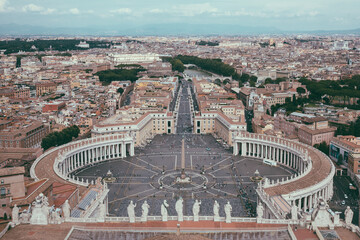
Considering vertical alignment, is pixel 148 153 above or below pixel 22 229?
below

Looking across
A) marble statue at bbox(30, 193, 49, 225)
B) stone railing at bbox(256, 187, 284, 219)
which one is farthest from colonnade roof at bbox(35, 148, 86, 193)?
stone railing at bbox(256, 187, 284, 219)

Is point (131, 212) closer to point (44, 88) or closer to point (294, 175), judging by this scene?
point (294, 175)

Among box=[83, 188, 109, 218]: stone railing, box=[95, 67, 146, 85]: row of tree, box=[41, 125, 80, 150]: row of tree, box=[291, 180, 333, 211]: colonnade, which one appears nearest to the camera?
box=[83, 188, 109, 218]: stone railing

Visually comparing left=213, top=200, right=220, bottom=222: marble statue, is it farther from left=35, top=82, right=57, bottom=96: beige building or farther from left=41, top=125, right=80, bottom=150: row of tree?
left=35, top=82, right=57, bottom=96: beige building

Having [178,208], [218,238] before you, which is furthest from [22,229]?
[218,238]

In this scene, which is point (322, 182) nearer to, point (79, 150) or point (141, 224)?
point (141, 224)
